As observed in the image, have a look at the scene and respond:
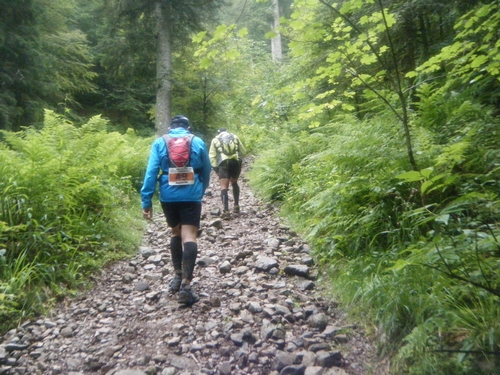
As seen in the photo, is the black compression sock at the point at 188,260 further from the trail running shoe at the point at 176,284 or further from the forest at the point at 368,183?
the forest at the point at 368,183

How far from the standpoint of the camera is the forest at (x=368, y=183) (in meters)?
2.96

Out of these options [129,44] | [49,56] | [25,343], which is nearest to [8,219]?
[25,343]

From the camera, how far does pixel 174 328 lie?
394 centimetres

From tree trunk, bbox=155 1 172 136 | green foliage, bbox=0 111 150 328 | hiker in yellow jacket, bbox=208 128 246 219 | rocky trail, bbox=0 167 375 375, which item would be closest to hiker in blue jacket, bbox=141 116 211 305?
rocky trail, bbox=0 167 375 375

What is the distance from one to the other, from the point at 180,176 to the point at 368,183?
238 cm

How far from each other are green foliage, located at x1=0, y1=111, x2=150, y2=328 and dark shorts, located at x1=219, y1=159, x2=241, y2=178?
2.31 m

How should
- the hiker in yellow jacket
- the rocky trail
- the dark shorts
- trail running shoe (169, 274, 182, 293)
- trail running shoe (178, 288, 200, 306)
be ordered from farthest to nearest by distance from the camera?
the dark shorts, the hiker in yellow jacket, trail running shoe (169, 274, 182, 293), trail running shoe (178, 288, 200, 306), the rocky trail

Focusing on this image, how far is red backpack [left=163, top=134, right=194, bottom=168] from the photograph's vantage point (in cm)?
463

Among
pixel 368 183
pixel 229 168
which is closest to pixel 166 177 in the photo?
pixel 368 183

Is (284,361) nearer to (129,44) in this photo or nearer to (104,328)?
(104,328)

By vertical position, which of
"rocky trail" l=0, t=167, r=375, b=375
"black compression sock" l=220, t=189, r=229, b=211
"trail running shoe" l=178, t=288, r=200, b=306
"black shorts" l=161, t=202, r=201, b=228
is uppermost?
"black shorts" l=161, t=202, r=201, b=228

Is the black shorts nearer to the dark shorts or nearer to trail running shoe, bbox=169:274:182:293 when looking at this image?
trail running shoe, bbox=169:274:182:293

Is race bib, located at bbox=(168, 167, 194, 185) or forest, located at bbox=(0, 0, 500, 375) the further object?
race bib, located at bbox=(168, 167, 194, 185)

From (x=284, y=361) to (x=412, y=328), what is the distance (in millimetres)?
1071
